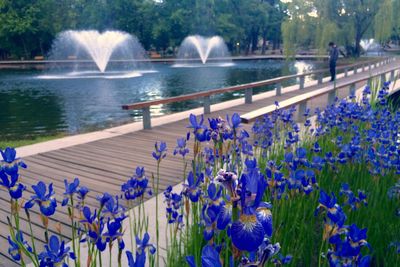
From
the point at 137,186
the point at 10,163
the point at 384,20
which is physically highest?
the point at 384,20

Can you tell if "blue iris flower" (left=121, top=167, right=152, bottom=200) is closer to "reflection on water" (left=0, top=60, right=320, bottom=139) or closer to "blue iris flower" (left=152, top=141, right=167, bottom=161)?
"blue iris flower" (left=152, top=141, right=167, bottom=161)

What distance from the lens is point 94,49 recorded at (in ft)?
115

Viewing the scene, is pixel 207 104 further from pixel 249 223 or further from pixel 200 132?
pixel 249 223

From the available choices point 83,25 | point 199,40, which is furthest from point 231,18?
point 83,25

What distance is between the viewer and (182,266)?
2250 mm

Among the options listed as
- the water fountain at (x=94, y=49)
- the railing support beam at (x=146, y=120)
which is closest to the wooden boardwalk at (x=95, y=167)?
the railing support beam at (x=146, y=120)

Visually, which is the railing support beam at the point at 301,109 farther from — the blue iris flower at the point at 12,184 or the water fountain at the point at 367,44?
the water fountain at the point at 367,44

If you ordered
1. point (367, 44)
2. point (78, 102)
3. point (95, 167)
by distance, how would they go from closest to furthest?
point (95, 167)
point (78, 102)
point (367, 44)

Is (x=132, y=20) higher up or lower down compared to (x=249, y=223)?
higher up

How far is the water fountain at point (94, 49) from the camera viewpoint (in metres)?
35.6

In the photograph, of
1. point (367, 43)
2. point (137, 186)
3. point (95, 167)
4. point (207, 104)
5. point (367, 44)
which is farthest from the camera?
point (367, 44)

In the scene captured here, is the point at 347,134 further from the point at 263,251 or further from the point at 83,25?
the point at 83,25

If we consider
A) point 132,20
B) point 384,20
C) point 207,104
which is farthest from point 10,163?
point 132,20

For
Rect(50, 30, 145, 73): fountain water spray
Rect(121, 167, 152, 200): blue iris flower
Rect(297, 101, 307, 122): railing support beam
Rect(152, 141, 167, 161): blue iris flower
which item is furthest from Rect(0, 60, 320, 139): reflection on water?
Rect(50, 30, 145, 73): fountain water spray
